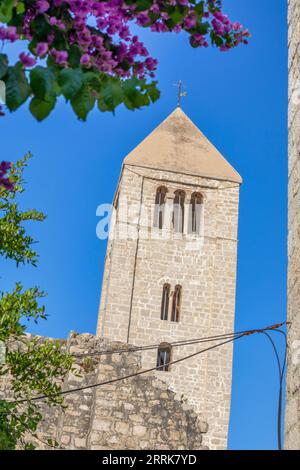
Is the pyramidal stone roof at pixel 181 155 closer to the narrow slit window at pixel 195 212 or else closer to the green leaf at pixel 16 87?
the narrow slit window at pixel 195 212

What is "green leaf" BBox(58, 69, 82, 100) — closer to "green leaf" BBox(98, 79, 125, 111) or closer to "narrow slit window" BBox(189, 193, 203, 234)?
"green leaf" BBox(98, 79, 125, 111)

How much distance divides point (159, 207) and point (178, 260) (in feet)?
9.32

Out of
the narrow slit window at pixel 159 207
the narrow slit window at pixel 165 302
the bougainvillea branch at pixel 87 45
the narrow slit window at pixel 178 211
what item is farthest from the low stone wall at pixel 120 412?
the narrow slit window at pixel 178 211

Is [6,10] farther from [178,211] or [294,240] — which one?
[178,211]

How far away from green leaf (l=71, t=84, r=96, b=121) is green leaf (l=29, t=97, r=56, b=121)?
10 centimetres

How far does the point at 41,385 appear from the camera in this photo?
628 centimetres

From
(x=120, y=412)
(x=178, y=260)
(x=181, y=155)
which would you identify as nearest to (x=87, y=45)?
(x=120, y=412)

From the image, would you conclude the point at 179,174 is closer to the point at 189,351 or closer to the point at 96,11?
the point at 189,351

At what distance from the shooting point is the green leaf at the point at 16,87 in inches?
106

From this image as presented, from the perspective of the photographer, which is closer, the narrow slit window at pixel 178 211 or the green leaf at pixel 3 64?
the green leaf at pixel 3 64
